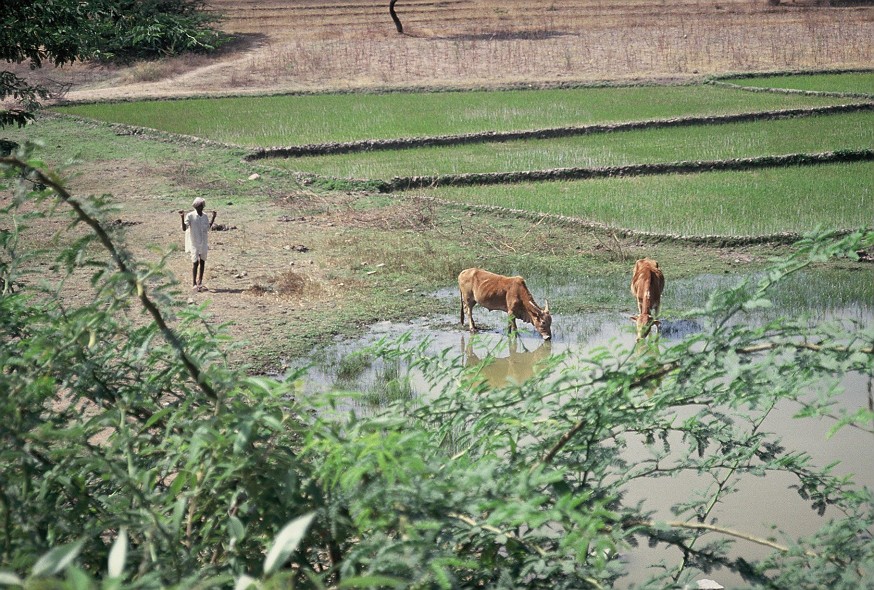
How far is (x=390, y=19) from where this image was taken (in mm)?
42000

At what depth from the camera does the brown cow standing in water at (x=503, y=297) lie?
10.6 metres

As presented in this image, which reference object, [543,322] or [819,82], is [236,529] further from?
[819,82]

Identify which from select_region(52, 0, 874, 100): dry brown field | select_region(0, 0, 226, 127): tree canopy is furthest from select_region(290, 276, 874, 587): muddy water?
select_region(52, 0, 874, 100): dry brown field

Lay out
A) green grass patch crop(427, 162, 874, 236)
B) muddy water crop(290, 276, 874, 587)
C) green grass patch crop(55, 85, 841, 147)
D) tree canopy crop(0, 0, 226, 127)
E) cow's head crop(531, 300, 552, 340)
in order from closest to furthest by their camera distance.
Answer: muddy water crop(290, 276, 874, 587) < tree canopy crop(0, 0, 226, 127) < cow's head crop(531, 300, 552, 340) < green grass patch crop(427, 162, 874, 236) < green grass patch crop(55, 85, 841, 147)

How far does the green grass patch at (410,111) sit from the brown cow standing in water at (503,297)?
1181 cm

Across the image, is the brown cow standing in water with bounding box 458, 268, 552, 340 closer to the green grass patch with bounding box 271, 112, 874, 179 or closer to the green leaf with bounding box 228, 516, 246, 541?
the green grass patch with bounding box 271, 112, 874, 179

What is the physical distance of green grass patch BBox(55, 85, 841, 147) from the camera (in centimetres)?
2355

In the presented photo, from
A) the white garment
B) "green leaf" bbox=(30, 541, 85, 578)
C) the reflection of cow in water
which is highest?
"green leaf" bbox=(30, 541, 85, 578)

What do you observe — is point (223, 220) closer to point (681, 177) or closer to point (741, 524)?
point (681, 177)

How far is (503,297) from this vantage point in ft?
35.8

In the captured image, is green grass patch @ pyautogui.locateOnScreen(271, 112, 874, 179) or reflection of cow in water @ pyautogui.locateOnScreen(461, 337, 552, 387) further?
green grass patch @ pyautogui.locateOnScreen(271, 112, 874, 179)

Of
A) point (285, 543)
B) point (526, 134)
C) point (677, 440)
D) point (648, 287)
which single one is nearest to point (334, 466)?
point (285, 543)

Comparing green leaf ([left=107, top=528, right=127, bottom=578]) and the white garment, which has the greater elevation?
green leaf ([left=107, top=528, right=127, bottom=578])

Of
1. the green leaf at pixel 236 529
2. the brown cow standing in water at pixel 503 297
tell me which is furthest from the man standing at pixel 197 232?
the green leaf at pixel 236 529
